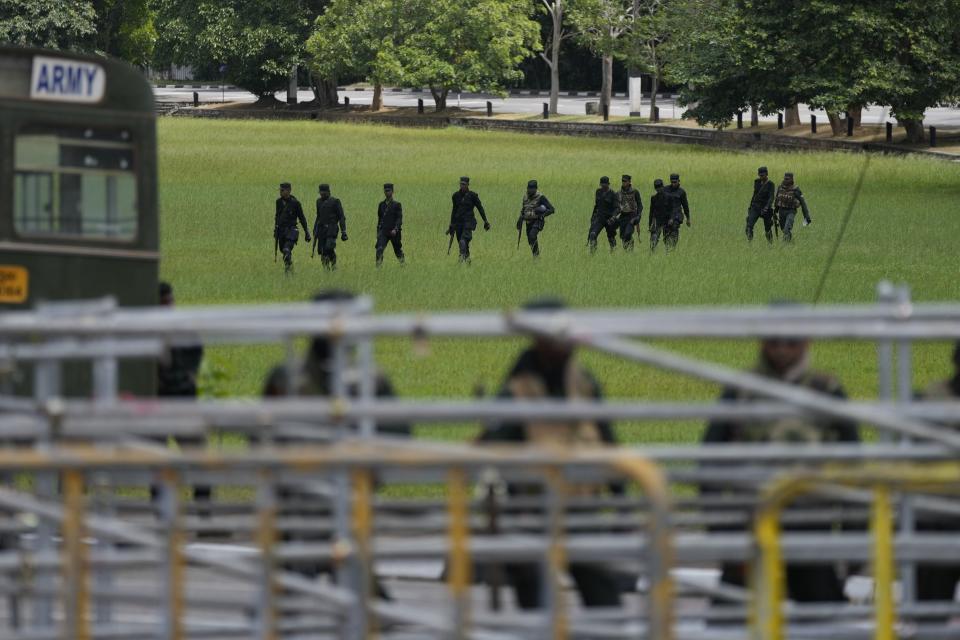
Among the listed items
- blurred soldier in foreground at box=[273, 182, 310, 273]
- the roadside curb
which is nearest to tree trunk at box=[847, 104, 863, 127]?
the roadside curb

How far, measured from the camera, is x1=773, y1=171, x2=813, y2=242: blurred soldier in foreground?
106 ft

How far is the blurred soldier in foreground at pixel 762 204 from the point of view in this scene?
107ft

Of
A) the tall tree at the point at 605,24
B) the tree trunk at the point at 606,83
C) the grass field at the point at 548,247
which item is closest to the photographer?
the grass field at the point at 548,247

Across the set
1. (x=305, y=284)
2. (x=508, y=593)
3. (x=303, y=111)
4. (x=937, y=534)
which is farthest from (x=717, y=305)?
(x=303, y=111)

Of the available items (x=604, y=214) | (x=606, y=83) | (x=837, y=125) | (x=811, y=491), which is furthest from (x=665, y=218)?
(x=606, y=83)

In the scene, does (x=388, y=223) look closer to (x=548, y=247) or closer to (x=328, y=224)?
(x=328, y=224)

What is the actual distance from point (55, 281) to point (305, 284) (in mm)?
12285

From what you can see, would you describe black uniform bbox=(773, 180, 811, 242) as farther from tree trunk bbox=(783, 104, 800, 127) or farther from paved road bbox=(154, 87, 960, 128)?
paved road bbox=(154, 87, 960, 128)

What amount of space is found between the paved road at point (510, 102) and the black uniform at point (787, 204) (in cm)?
3452

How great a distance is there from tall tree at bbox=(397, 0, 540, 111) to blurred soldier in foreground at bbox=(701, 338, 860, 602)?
229 ft

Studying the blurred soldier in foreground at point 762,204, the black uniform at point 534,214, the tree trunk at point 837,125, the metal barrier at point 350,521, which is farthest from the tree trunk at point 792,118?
the metal barrier at point 350,521

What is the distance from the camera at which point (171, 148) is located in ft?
191

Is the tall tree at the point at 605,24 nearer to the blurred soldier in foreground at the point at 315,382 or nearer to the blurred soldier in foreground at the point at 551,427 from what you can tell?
the blurred soldier in foreground at the point at 315,382

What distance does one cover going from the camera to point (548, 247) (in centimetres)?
3203
